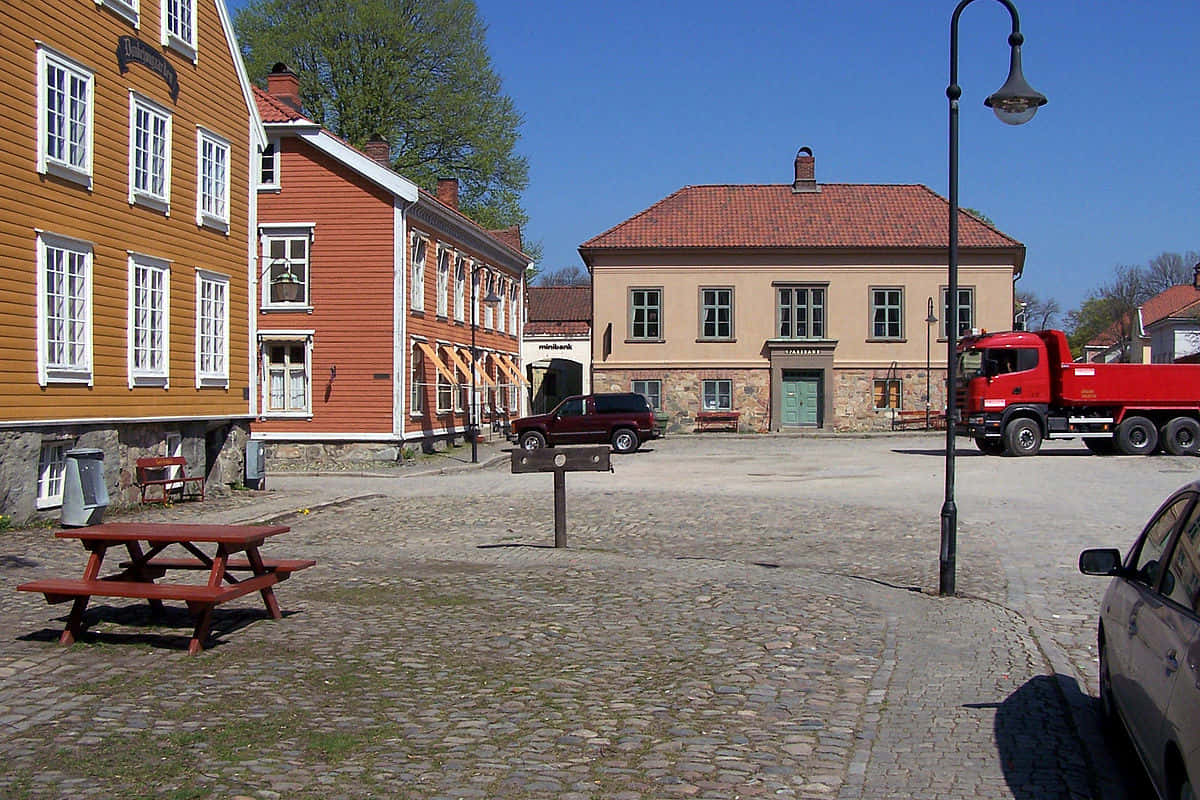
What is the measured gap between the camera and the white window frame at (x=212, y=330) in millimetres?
20953

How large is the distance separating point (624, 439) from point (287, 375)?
33.1 feet

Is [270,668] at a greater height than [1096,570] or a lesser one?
lesser

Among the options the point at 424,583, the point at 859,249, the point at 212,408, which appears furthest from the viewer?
the point at 859,249

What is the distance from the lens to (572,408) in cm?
3581

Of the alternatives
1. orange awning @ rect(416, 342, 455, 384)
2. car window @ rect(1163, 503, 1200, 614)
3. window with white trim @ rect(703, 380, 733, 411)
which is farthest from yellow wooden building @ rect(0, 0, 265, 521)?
window with white trim @ rect(703, 380, 733, 411)

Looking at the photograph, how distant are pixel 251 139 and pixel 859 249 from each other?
3013cm

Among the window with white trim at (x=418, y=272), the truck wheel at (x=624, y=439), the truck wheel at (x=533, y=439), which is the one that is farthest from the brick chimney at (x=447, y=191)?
the truck wheel at (x=624, y=439)

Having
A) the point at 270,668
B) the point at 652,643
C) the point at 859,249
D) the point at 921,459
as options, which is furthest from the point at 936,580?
the point at 859,249

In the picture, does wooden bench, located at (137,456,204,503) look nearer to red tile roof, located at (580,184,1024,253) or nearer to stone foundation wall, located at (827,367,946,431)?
red tile roof, located at (580,184,1024,253)

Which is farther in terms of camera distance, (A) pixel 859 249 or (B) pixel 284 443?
(A) pixel 859 249

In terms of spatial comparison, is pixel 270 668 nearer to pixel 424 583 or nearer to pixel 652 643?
pixel 652 643

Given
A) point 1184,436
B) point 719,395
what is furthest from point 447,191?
point 1184,436

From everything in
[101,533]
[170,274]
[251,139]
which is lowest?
[101,533]

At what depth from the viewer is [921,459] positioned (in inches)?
1241
